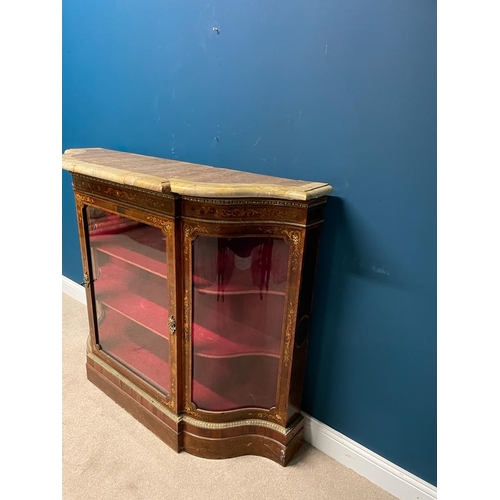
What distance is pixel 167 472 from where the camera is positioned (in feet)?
4.67

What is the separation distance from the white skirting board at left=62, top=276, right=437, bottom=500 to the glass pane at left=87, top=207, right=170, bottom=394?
1.89 feet

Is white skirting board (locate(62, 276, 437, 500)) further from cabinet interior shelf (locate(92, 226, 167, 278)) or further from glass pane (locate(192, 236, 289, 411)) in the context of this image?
cabinet interior shelf (locate(92, 226, 167, 278))

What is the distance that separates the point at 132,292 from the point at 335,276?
0.81 meters

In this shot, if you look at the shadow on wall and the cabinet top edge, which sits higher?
the cabinet top edge

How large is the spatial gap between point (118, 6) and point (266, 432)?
1816 mm

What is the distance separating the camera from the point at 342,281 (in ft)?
4.36

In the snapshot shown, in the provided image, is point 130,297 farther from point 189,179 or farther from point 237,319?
point 189,179

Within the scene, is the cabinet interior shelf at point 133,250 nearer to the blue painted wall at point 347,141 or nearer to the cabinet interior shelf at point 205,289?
the cabinet interior shelf at point 205,289

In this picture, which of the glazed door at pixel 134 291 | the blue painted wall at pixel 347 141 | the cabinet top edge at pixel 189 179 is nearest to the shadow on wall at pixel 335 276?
the blue painted wall at pixel 347 141

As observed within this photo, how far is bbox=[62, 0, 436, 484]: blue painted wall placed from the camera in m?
1.11

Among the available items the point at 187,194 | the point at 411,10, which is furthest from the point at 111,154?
the point at 411,10

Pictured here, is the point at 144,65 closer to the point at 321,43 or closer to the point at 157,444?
the point at 321,43

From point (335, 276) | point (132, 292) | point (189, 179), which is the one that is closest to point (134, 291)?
point (132, 292)

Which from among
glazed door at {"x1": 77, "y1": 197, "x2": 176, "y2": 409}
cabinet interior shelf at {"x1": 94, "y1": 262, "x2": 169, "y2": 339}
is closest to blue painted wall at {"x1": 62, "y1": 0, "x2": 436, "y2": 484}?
glazed door at {"x1": 77, "y1": 197, "x2": 176, "y2": 409}
